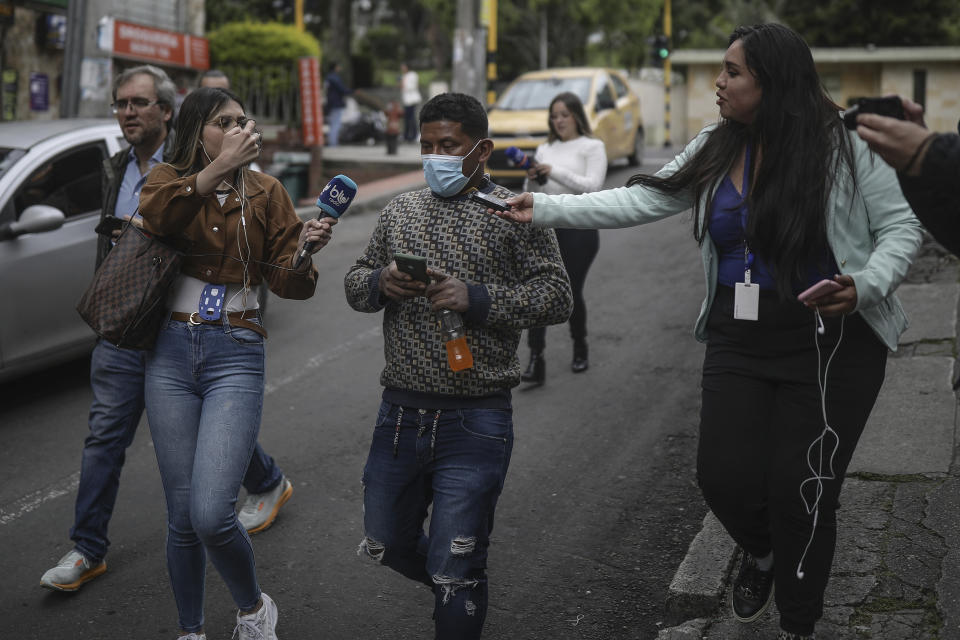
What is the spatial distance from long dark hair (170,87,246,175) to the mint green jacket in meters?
1.23

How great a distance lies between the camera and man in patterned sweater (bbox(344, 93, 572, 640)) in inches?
132

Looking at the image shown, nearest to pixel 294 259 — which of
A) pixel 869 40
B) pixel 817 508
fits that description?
pixel 817 508

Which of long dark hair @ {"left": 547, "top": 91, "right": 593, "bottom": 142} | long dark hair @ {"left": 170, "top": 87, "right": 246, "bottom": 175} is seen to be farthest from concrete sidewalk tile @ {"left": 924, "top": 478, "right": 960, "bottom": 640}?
long dark hair @ {"left": 547, "top": 91, "right": 593, "bottom": 142}

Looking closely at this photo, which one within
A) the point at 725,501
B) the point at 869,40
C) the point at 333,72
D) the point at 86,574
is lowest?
the point at 86,574

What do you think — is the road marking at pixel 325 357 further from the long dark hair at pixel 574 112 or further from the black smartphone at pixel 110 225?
the black smartphone at pixel 110 225

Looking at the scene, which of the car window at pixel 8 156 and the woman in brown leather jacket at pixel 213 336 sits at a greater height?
the car window at pixel 8 156

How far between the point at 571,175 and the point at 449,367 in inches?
166

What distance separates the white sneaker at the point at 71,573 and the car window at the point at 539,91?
14183mm

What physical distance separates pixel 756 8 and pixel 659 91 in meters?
8.43

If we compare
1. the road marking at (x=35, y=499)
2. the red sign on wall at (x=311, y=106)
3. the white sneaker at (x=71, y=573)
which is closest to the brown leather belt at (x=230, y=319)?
the white sneaker at (x=71, y=573)

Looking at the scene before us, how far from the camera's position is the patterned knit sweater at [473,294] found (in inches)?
134

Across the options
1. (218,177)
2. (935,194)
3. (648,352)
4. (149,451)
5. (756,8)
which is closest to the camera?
(935,194)

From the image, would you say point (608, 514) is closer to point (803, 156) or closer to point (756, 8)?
point (803, 156)

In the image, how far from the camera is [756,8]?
4294 centimetres
